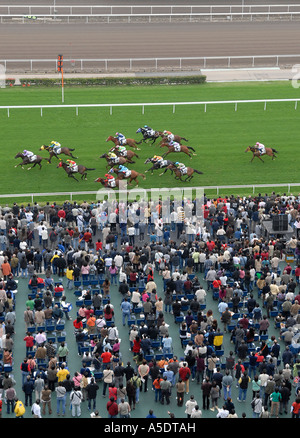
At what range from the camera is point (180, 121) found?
37844 millimetres

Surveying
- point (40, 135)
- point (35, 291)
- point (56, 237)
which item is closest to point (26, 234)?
point (56, 237)

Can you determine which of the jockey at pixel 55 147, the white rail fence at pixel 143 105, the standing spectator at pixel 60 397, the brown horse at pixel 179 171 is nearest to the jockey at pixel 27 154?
the jockey at pixel 55 147

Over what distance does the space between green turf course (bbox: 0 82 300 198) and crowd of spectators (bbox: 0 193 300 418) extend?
143 inches

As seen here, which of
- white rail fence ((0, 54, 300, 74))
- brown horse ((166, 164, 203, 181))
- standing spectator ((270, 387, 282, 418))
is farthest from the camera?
white rail fence ((0, 54, 300, 74))

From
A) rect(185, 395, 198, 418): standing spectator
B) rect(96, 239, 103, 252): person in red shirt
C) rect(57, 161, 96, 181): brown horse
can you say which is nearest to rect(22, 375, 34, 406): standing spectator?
rect(185, 395, 198, 418): standing spectator

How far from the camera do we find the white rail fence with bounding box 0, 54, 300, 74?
45500 mm

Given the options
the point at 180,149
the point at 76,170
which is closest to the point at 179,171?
the point at 180,149

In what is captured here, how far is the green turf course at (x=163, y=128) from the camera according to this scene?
1251 inches

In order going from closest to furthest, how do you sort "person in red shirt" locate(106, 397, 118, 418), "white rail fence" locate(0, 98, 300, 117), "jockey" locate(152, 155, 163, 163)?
"person in red shirt" locate(106, 397, 118, 418) < "jockey" locate(152, 155, 163, 163) < "white rail fence" locate(0, 98, 300, 117)

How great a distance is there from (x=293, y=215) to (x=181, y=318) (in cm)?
818

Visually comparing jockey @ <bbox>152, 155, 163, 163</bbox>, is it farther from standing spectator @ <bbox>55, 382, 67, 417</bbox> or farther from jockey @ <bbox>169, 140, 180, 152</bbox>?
standing spectator @ <bbox>55, 382, 67, 417</bbox>

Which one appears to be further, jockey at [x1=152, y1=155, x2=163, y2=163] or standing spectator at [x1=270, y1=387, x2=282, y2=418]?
jockey at [x1=152, y1=155, x2=163, y2=163]

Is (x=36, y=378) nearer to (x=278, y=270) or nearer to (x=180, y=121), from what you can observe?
(x=278, y=270)

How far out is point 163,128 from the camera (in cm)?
3678
